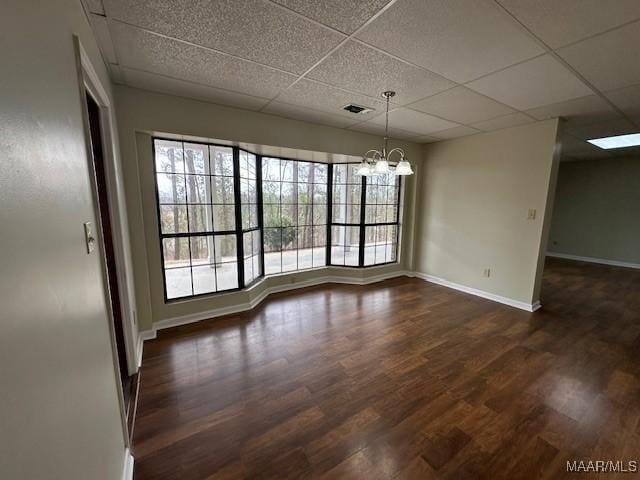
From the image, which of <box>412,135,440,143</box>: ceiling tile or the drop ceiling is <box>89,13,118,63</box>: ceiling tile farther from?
<box>412,135,440,143</box>: ceiling tile

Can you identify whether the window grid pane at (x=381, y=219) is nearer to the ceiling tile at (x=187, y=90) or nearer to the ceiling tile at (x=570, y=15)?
the ceiling tile at (x=187, y=90)

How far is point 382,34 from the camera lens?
1.67 metres

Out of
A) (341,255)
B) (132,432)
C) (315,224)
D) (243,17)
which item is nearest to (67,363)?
(132,432)

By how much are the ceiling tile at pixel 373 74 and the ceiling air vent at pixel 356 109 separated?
0.35 metres

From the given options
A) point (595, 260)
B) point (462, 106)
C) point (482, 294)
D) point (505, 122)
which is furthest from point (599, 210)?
point (462, 106)

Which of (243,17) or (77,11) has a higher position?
(243,17)

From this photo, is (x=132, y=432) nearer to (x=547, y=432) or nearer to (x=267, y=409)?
(x=267, y=409)

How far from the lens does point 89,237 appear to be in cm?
119

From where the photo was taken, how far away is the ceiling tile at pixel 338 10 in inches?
55.8

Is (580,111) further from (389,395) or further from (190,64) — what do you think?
(190,64)

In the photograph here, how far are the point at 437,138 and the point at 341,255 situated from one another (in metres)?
2.55

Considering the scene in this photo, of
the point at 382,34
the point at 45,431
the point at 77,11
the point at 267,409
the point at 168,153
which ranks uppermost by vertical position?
the point at 382,34

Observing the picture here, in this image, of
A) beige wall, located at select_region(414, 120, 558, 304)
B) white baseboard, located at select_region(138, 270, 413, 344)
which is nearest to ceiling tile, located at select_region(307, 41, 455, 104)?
beige wall, located at select_region(414, 120, 558, 304)

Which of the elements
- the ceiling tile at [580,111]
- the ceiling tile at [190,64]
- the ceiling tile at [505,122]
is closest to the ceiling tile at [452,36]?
the ceiling tile at [190,64]
